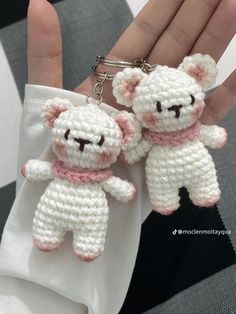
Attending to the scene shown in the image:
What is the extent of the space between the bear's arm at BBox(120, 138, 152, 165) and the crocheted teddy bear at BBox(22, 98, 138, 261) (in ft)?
0.05

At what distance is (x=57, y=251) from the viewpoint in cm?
63

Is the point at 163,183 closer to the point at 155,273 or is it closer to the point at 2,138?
the point at 155,273

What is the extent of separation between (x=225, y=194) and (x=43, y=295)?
389 mm

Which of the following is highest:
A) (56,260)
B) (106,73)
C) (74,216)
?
(106,73)

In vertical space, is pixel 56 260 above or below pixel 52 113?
below

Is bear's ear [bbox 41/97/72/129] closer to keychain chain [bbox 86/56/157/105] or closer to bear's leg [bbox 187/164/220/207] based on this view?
keychain chain [bbox 86/56/157/105]

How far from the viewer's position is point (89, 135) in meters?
Answer: 0.53

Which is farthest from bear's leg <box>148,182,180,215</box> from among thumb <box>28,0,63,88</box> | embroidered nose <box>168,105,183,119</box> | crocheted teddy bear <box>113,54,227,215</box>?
thumb <box>28,0,63,88</box>

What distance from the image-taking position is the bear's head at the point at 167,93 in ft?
1.77

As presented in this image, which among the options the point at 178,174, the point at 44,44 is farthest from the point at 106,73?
the point at 178,174

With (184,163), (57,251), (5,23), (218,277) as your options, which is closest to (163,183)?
(184,163)

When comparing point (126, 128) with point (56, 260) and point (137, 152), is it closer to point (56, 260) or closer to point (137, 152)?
point (137, 152)

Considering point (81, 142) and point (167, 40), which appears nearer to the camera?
point (81, 142)

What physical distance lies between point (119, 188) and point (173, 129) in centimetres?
11
